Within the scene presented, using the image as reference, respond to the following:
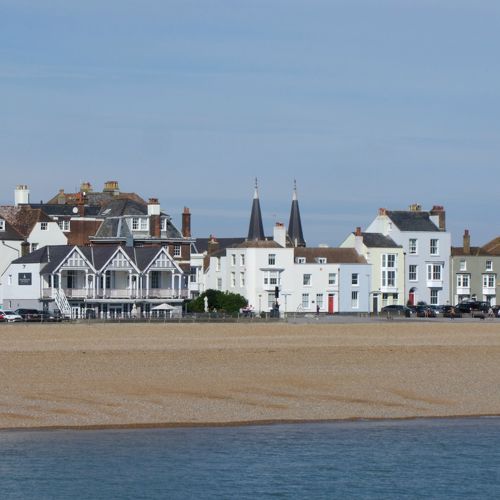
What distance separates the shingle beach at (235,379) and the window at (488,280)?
6145cm

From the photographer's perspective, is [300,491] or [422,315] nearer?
[300,491]

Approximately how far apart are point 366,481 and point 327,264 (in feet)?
272

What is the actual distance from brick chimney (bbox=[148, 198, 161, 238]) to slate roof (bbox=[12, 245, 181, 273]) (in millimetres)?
5933

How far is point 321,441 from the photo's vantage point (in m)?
27.0

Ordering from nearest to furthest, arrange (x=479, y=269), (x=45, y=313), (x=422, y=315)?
(x=45, y=313), (x=422, y=315), (x=479, y=269)

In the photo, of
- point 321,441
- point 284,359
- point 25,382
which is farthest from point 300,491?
point 284,359

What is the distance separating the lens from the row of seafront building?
304ft

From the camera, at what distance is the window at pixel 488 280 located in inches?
4596

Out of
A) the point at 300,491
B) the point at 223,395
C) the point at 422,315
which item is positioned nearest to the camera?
the point at 300,491

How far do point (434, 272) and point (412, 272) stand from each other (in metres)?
2.20

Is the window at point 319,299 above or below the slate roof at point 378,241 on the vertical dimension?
below

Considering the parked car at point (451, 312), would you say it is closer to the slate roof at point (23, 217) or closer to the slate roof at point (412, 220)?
the slate roof at point (412, 220)

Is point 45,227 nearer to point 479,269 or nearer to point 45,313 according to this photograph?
point 45,313

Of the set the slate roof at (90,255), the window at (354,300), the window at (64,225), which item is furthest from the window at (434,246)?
the window at (64,225)
